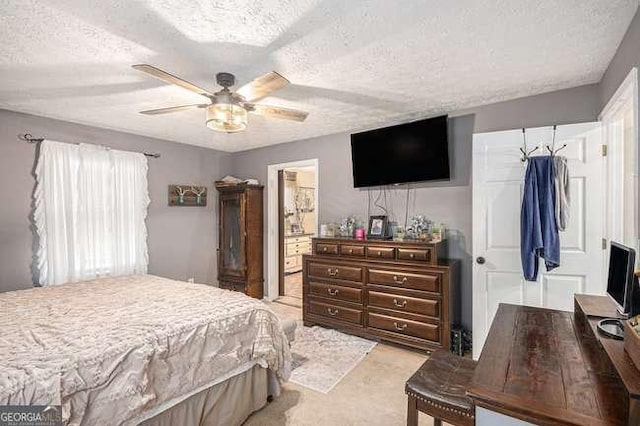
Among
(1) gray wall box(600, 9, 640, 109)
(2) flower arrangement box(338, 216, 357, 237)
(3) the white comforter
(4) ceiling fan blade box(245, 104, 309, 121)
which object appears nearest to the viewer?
(3) the white comforter

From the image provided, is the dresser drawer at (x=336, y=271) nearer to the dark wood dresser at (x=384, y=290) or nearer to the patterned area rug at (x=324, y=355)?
the dark wood dresser at (x=384, y=290)

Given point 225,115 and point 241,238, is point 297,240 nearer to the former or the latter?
point 241,238

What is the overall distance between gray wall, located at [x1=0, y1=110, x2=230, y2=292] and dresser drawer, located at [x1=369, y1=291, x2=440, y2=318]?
2.86 m

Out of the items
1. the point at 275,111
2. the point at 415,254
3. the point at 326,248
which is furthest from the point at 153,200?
the point at 415,254

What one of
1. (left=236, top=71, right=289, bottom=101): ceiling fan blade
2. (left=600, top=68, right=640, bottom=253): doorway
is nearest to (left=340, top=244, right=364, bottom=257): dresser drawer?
(left=236, top=71, right=289, bottom=101): ceiling fan blade

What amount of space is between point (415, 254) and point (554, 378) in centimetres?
195

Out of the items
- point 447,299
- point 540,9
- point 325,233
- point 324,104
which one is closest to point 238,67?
point 324,104

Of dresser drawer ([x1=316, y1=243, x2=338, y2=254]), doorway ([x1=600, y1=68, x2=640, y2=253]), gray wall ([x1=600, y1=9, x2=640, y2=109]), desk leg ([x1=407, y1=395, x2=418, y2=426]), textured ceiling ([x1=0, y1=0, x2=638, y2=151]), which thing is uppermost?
textured ceiling ([x1=0, y1=0, x2=638, y2=151])

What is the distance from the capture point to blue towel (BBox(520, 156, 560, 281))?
8.11ft

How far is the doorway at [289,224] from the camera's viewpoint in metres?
4.91

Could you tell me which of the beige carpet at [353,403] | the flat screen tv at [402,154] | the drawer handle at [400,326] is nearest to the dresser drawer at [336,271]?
the drawer handle at [400,326]

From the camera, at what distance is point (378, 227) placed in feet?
11.9

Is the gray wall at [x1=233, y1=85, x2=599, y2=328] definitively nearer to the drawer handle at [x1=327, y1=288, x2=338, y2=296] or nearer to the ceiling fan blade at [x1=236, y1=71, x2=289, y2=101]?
the drawer handle at [x1=327, y1=288, x2=338, y2=296]

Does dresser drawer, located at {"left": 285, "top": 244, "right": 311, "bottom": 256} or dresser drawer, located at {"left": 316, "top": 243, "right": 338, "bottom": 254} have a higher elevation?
dresser drawer, located at {"left": 316, "top": 243, "right": 338, "bottom": 254}
